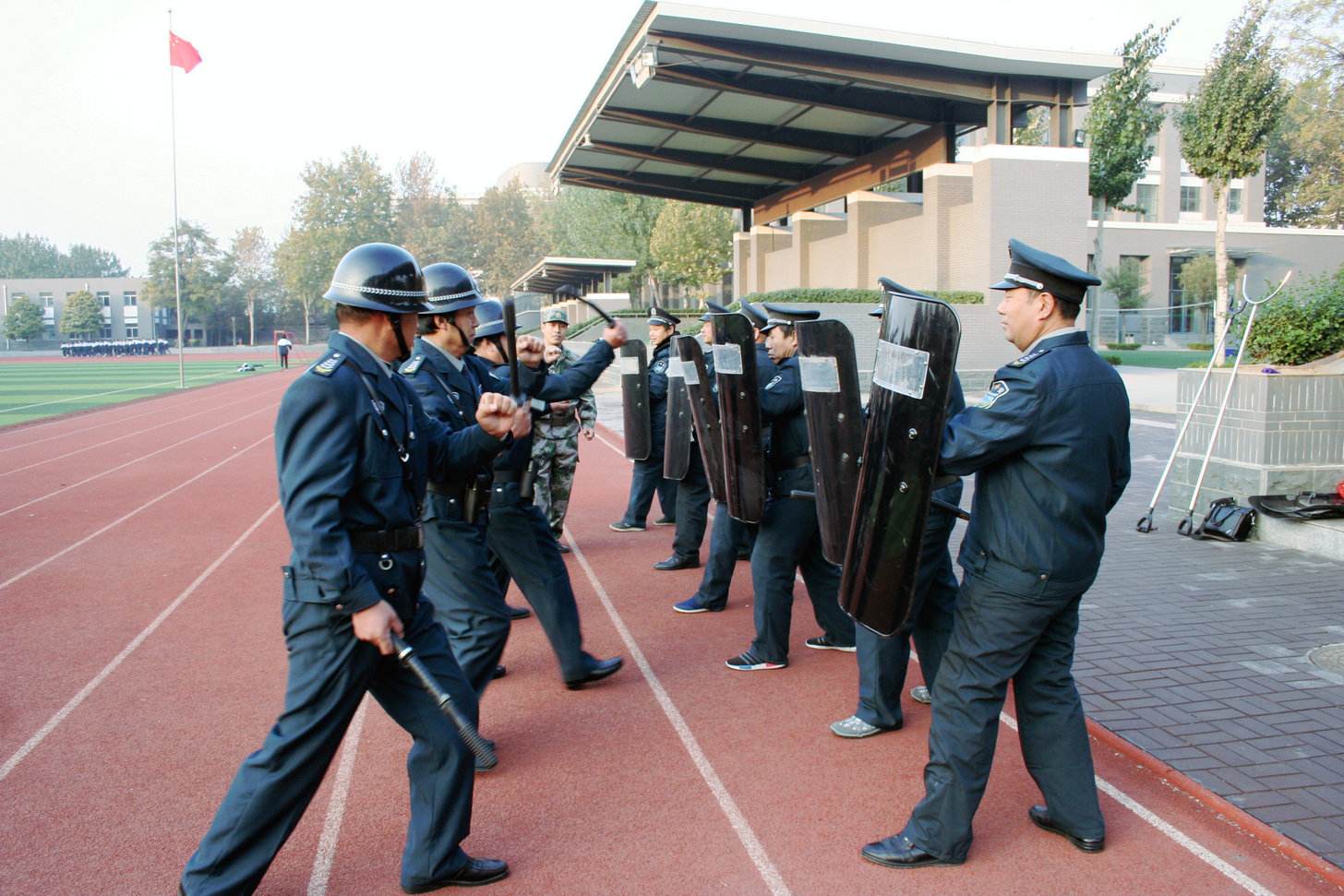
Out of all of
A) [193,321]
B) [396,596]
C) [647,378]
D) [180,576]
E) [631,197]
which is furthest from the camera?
[193,321]

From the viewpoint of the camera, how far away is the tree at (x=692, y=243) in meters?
42.4

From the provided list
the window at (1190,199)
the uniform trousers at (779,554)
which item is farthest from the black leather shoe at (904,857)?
the window at (1190,199)

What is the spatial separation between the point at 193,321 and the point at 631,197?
65.3 meters

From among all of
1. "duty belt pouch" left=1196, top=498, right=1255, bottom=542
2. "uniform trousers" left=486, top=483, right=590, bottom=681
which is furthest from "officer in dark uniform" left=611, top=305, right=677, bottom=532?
"duty belt pouch" left=1196, top=498, right=1255, bottom=542

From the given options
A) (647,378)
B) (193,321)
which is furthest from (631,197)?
(193,321)

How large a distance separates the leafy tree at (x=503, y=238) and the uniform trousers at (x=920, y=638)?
82.5 m

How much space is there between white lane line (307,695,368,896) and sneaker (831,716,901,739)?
2103 mm

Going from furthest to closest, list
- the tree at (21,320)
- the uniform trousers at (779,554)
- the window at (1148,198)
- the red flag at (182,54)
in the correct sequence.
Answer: the tree at (21,320) → the window at (1148,198) → the red flag at (182,54) → the uniform trousers at (779,554)

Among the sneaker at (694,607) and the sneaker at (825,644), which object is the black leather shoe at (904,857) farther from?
the sneaker at (694,607)

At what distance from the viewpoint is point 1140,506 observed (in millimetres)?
9531

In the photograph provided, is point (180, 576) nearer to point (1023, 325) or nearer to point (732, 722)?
point (732, 722)

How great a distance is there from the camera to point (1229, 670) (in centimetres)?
505

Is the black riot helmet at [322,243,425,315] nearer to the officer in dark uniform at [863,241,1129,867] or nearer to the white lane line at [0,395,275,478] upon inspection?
the officer in dark uniform at [863,241,1129,867]

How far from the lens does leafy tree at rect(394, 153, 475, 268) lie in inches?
3435
